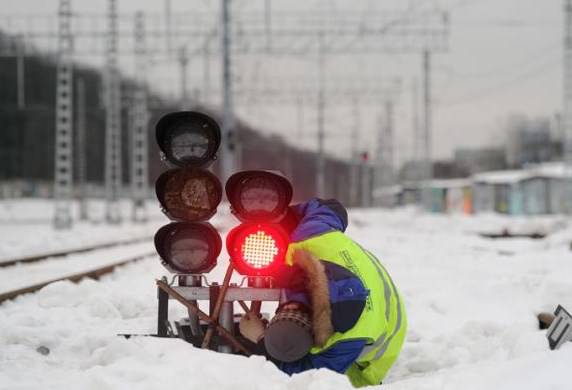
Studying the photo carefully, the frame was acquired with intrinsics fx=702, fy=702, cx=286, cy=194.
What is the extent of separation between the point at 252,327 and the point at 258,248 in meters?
0.51

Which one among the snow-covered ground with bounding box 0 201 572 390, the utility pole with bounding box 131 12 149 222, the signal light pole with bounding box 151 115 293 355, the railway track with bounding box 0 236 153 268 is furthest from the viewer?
the utility pole with bounding box 131 12 149 222

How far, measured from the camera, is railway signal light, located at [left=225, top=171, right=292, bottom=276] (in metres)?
4.30

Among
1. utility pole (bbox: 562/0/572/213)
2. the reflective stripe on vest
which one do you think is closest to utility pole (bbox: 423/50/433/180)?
utility pole (bbox: 562/0/572/213)

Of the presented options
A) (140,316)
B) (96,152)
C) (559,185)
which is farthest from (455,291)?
(96,152)

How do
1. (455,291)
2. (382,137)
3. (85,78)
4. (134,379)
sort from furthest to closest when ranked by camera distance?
(85,78), (382,137), (455,291), (134,379)

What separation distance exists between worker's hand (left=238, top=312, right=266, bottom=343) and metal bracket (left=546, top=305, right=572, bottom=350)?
184 centimetres

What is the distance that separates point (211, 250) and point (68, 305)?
3.52m

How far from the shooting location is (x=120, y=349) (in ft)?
13.7

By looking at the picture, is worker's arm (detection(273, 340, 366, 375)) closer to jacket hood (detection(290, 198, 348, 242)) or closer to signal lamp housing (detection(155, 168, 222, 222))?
jacket hood (detection(290, 198, 348, 242))

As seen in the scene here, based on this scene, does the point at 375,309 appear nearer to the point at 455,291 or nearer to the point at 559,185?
the point at 455,291

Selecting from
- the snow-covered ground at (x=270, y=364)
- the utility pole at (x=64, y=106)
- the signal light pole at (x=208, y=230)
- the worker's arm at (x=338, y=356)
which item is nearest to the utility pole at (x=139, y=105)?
the utility pole at (x=64, y=106)

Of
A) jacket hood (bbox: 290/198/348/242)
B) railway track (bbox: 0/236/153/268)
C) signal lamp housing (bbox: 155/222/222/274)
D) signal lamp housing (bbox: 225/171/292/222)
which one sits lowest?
railway track (bbox: 0/236/153/268)

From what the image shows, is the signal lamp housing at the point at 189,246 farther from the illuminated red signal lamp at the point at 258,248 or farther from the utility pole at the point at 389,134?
the utility pole at the point at 389,134

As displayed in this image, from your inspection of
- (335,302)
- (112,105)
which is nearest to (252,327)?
(335,302)
